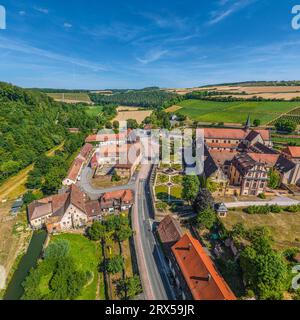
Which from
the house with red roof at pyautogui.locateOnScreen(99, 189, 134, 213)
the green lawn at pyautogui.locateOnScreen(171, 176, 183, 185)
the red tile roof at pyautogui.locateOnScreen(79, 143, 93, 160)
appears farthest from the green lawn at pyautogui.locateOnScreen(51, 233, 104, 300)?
the red tile roof at pyautogui.locateOnScreen(79, 143, 93, 160)

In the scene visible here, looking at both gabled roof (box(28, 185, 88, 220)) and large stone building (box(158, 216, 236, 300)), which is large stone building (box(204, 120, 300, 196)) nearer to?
large stone building (box(158, 216, 236, 300))

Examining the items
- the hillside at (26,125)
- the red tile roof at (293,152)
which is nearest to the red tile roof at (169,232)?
the red tile roof at (293,152)

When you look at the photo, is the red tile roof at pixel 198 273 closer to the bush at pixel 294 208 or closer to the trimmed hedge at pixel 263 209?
the trimmed hedge at pixel 263 209

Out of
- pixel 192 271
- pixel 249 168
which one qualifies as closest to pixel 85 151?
pixel 249 168

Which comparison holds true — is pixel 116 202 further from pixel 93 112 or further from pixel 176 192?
pixel 93 112
